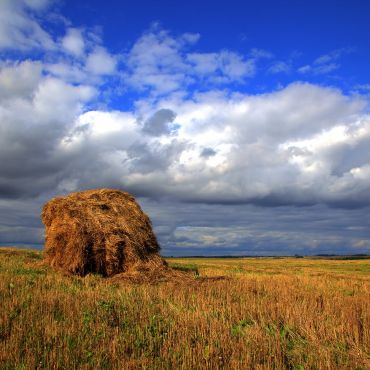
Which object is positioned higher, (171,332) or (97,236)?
(97,236)

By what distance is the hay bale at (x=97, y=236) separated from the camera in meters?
18.2

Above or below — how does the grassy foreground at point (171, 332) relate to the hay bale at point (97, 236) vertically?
below

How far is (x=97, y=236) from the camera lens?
18484mm

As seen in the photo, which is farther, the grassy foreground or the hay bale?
the hay bale

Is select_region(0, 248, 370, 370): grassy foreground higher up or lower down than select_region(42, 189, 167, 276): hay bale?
lower down

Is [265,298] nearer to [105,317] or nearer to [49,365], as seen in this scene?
[105,317]

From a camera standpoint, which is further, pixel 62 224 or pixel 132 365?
pixel 62 224

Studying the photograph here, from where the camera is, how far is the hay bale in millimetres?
18156

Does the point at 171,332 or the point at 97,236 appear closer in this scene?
the point at 171,332

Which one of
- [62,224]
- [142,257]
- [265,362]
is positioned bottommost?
[265,362]

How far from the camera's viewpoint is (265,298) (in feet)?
40.4

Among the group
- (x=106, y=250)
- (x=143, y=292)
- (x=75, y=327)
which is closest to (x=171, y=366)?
(x=75, y=327)

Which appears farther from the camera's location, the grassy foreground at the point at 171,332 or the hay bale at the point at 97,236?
the hay bale at the point at 97,236

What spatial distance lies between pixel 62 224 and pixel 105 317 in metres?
11.2
